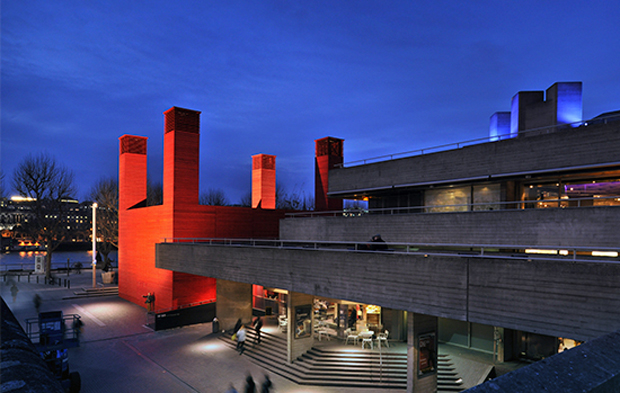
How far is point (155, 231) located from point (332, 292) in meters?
17.9

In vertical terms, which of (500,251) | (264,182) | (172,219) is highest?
(264,182)

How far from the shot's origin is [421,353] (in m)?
13.0

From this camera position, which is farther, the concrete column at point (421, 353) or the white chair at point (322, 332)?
the white chair at point (322, 332)

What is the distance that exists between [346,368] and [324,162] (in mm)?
19439

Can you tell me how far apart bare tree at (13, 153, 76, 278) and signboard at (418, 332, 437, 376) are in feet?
130

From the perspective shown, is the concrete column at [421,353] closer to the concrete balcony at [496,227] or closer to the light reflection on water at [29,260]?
the concrete balcony at [496,227]

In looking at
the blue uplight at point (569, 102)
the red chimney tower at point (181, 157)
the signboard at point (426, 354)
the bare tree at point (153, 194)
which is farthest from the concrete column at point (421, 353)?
the bare tree at point (153, 194)

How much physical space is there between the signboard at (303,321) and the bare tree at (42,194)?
33.2 metres

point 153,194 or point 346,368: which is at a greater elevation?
point 153,194

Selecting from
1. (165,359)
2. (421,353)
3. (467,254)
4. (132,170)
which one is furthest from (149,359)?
(132,170)

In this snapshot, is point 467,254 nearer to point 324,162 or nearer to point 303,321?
point 303,321

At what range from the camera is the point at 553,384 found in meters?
1.78

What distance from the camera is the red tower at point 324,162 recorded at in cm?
3250

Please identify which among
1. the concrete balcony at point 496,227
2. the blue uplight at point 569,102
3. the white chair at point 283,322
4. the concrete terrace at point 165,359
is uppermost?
the blue uplight at point 569,102
